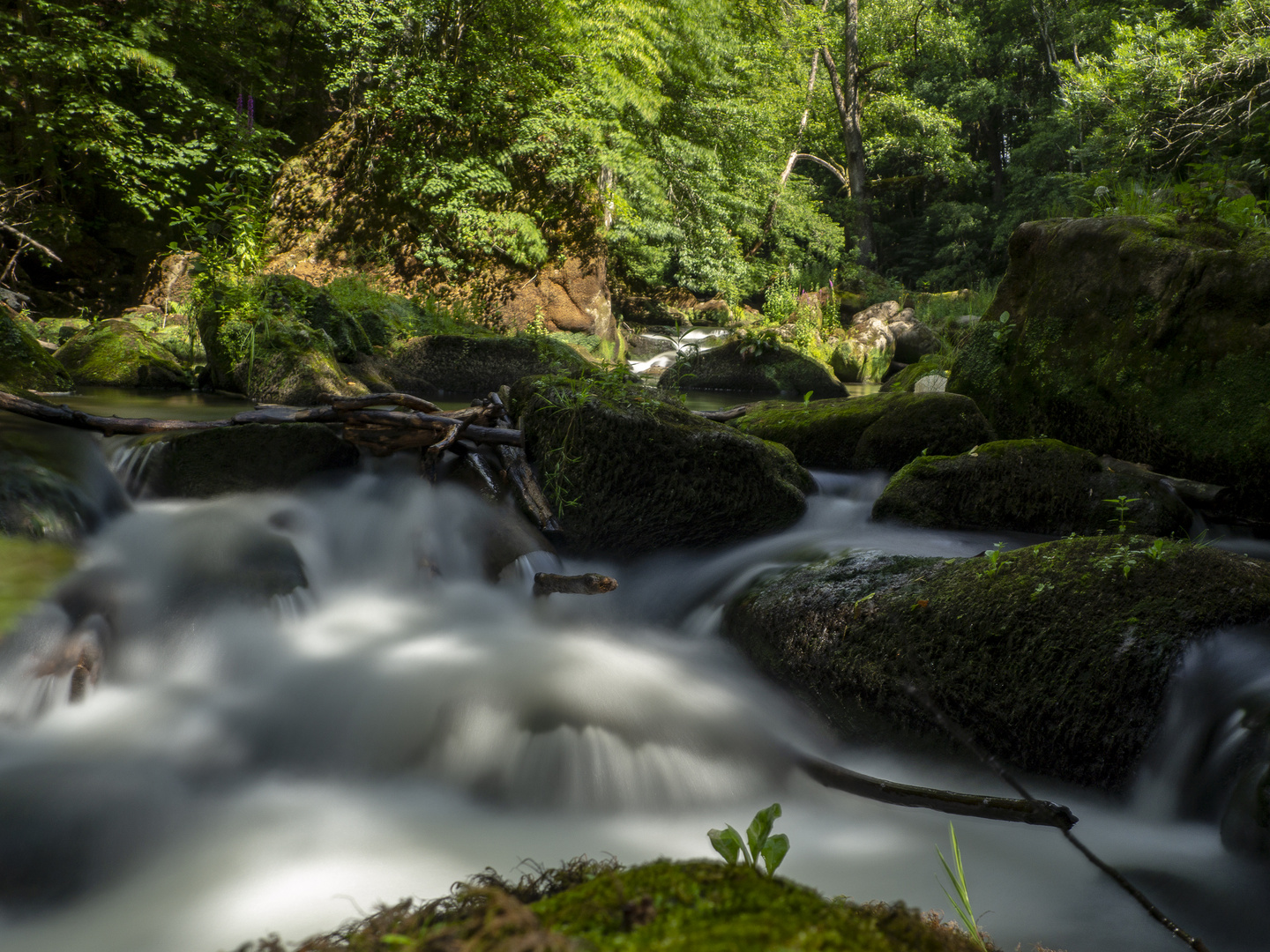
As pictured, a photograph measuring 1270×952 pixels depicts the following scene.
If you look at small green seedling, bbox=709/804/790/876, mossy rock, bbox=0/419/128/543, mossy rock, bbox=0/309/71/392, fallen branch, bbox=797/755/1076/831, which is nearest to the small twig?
fallen branch, bbox=797/755/1076/831

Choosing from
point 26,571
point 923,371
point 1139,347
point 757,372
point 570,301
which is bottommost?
point 26,571

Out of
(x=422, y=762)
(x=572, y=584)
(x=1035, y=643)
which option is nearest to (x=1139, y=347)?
(x=1035, y=643)

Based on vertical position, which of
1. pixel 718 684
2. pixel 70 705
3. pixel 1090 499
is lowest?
pixel 70 705

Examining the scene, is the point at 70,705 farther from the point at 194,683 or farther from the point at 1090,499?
the point at 1090,499

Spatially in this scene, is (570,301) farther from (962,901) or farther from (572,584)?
(962,901)

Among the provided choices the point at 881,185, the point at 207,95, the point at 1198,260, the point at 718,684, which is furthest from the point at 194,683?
the point at 881,185

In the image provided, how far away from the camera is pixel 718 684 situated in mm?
3197

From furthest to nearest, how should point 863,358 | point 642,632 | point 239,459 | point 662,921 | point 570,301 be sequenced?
point 570,301 → point 863,358 → point 239,459 → point 642,632 → point 662,921

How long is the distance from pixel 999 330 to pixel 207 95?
17.2 m

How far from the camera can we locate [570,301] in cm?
1759

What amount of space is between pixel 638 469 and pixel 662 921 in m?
3.49

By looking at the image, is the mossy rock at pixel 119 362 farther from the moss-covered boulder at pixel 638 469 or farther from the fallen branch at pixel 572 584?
the fallen branch at pixel 572 584

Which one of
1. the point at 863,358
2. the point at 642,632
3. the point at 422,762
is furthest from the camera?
the point at 863,358

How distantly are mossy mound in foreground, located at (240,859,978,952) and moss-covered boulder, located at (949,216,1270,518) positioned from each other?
4.87 m
